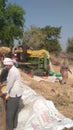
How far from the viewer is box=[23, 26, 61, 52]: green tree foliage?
52.9 meters

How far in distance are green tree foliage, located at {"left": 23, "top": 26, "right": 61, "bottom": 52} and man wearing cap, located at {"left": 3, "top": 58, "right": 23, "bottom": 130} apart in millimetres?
42994

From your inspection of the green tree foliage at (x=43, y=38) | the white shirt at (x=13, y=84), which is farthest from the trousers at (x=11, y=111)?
the green tree foliage at (x=43, y=38)

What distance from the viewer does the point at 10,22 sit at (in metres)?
50.3

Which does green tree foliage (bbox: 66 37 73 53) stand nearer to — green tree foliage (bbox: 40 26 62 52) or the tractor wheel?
green tree foliage (bbox: 40 26 62 52)

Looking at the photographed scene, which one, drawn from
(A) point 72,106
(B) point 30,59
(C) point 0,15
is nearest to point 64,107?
(A) point 72,106

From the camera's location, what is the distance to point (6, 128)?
894 cm

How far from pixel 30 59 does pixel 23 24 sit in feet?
89.8

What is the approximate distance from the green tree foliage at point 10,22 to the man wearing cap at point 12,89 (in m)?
38.6

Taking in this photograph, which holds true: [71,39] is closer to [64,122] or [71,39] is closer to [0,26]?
[0,26]

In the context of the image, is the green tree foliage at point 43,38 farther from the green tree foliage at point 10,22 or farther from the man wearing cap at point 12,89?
the man wearing cap at point 12,89

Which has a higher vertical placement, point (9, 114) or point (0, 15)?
point (0, 15)

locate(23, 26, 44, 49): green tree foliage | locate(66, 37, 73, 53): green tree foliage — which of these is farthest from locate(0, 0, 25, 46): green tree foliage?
locate(66, 37, 73, 53): green tree foliage

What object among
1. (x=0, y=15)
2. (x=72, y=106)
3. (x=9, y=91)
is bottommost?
(x=72, y=106)

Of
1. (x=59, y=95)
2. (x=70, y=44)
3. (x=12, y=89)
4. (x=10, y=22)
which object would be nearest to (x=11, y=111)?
(x=12, y=89)
